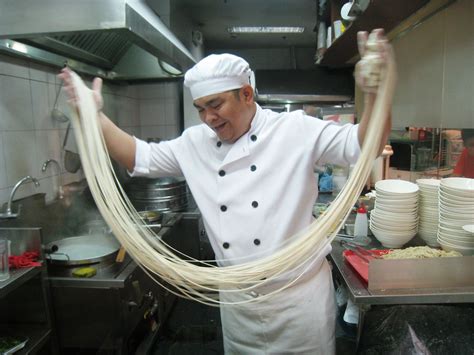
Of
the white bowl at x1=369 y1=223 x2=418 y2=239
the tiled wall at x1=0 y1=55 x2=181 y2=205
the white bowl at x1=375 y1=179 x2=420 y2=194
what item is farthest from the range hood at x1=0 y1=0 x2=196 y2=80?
the white bowl at x1=369 y1=223 x2=418 y2=239

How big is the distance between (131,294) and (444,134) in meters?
2.11

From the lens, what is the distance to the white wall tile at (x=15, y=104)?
188 centimetres

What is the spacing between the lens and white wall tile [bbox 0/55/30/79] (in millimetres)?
1872

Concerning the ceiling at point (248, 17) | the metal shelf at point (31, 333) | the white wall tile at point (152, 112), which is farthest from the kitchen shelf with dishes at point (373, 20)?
the metal shelf at point (31, 333)

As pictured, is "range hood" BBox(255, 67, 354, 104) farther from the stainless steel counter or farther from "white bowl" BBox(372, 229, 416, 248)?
the stainless steel counter

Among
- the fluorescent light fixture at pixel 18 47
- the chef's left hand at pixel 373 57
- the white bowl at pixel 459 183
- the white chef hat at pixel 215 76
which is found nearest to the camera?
the chef's left hand at pixel 373 57

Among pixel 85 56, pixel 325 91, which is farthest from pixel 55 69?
pixel 325 91

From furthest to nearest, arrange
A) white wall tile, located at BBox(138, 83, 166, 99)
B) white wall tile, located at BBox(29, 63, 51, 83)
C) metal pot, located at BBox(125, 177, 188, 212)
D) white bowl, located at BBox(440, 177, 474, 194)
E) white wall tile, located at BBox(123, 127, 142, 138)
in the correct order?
white wall tile, located at BBox(138, 83, 166, 99) → white wall tile, located at BBox(123, 127, 142, 138) → metal pot, located at BBox(125, 177, 188, 212) → white wall tile, located at BBox(29, 63, 51, 83) → white bowl, located at BBox(440, 177, 474, 194)

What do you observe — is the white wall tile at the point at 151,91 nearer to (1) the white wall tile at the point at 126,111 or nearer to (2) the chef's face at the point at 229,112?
(1) the white wall tile at the point at 126,111

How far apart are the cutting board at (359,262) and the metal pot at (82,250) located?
121 cm

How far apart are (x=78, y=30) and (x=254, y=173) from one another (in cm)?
98

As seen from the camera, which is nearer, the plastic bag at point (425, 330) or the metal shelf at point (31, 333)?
the plastic bag at point (425, 330)

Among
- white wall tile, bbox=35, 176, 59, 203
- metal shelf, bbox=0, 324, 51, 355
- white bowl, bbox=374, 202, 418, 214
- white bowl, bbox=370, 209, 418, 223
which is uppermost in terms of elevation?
white wall tile, bbox=35, 176, 59, 203

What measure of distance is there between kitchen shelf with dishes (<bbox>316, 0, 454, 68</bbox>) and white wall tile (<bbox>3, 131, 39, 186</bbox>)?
7.31ft
